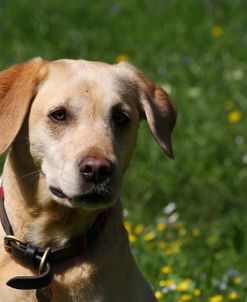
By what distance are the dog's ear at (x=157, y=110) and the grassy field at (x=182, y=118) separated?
41.4 inches

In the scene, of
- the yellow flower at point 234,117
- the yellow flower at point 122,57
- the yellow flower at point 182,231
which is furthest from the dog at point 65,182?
the yellow flower at point 122,57

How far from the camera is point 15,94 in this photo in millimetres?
4504

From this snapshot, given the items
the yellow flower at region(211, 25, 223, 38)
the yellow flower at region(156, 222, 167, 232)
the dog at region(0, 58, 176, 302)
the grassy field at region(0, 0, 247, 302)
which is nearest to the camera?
the dog at region(0, 58, 176, 302)

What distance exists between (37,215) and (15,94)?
1.92ft

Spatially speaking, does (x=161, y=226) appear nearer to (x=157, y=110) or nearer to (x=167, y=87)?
(x=157, y=110)

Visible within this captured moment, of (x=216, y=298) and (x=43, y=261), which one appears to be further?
A: (x=216, y=298)

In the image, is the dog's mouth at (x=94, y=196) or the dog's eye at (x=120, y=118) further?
the dog's eye at (x=120, y=118)

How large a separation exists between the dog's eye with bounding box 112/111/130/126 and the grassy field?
4.19 feet

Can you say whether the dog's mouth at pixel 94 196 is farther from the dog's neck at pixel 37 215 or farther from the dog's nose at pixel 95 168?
the dog's neck at pixel 37 215

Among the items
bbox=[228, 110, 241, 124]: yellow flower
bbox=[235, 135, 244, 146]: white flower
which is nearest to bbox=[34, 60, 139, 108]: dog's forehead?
bbox=[235, 135, 244, 146]: white flower

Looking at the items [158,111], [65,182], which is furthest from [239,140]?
[65,182]

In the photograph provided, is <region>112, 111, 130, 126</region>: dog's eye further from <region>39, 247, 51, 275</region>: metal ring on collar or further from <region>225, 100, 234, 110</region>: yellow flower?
<region>225, 100, 234, 110</region>: yellow flower

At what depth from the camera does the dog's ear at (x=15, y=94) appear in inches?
174

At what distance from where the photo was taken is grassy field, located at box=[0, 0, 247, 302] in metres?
6.07
